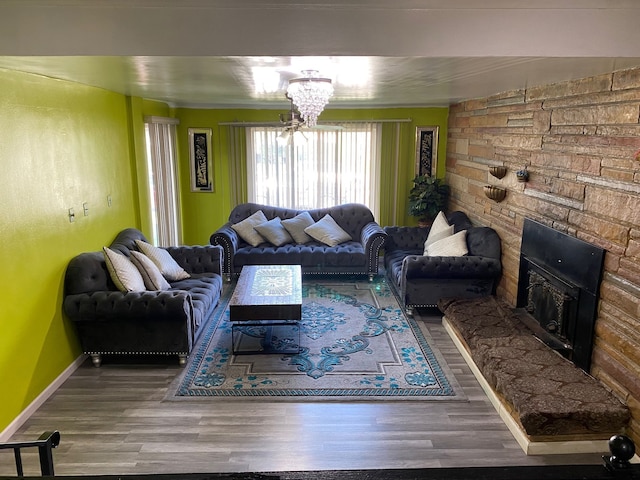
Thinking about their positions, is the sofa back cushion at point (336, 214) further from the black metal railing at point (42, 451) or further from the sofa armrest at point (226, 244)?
the black metal railing at point (42, 451)

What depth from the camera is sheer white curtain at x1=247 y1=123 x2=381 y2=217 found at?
7430 millimetres

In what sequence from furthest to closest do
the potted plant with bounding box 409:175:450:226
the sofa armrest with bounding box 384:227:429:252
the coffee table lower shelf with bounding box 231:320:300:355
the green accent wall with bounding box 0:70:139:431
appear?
the potted plant with bounding box 409:175:450:226 < the sofa armrest with bounding box 384:227:429:252 < the coffee table lower shelf with bounding box 231:320:300:355 < the green accent wall with bounding box 0:70:139:431

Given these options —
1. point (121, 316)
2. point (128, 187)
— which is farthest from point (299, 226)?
point (121, 316)

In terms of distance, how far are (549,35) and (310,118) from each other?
2395 mm

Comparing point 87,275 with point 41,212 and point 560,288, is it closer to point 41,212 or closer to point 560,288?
point 41,212

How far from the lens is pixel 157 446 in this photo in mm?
3195

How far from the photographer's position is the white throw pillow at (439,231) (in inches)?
239

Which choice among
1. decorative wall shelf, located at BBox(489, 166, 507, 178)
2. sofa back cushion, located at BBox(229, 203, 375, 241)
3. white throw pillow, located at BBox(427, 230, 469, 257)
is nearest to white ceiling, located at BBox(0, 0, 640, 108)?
decorative wall shelf, located at BBox(489, 166, 507, 178)

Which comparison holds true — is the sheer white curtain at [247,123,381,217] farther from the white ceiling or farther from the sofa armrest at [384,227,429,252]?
the white ceiling

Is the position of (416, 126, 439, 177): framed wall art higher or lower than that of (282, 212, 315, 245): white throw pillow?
higher

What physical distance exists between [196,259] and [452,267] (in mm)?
2733

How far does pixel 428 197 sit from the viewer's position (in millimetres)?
6980

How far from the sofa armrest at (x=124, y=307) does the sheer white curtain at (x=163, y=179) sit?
2.11m

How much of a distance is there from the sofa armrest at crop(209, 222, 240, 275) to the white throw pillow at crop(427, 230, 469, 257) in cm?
242
